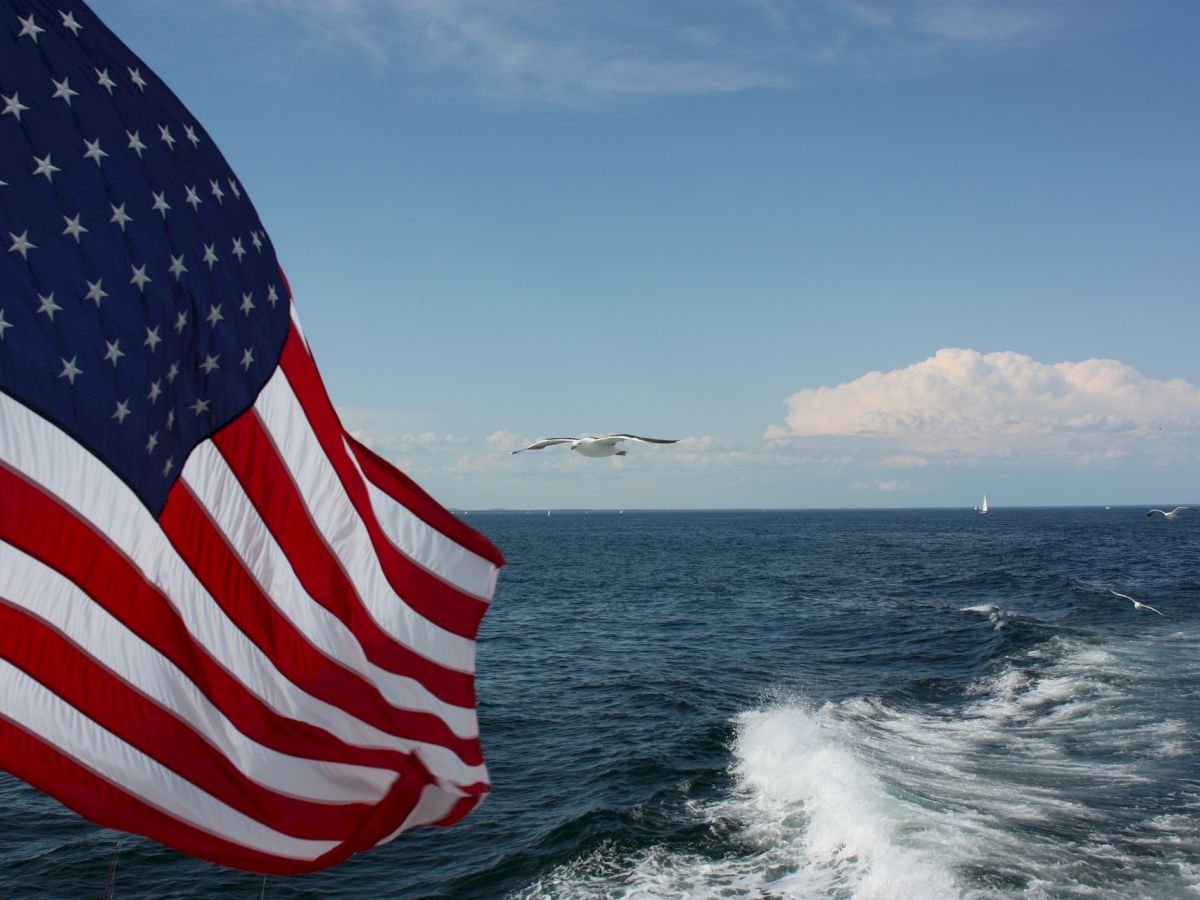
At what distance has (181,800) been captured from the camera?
549cm

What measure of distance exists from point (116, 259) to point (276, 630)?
2538mm

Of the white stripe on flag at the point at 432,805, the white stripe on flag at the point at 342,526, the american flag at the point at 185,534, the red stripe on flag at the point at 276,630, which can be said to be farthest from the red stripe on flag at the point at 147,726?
the white stripe on flag at the point at 342,526

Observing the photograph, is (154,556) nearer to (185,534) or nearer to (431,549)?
(185,534)

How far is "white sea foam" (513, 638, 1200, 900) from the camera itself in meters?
15.2

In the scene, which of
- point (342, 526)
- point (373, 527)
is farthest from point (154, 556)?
point (373, 527)

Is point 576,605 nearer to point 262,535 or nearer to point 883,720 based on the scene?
point 883,720

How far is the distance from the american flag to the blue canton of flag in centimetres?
1

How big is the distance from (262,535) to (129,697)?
51.2 inches

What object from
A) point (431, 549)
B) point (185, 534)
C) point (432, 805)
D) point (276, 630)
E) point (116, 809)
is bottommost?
point (432, 805)

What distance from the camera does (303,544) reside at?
21.2 ft

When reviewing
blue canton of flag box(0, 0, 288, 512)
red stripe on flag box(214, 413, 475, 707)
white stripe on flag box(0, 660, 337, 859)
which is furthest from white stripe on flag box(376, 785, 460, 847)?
blue canton of flag box(0, 0, 288, 512)

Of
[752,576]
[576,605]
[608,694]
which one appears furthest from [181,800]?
[752,576]

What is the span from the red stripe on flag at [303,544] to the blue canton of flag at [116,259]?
0.23 m

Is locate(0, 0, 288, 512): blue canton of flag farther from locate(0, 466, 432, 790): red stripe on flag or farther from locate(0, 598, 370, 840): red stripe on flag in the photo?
locate(0, 598, 370, 840): red stripe on flag
